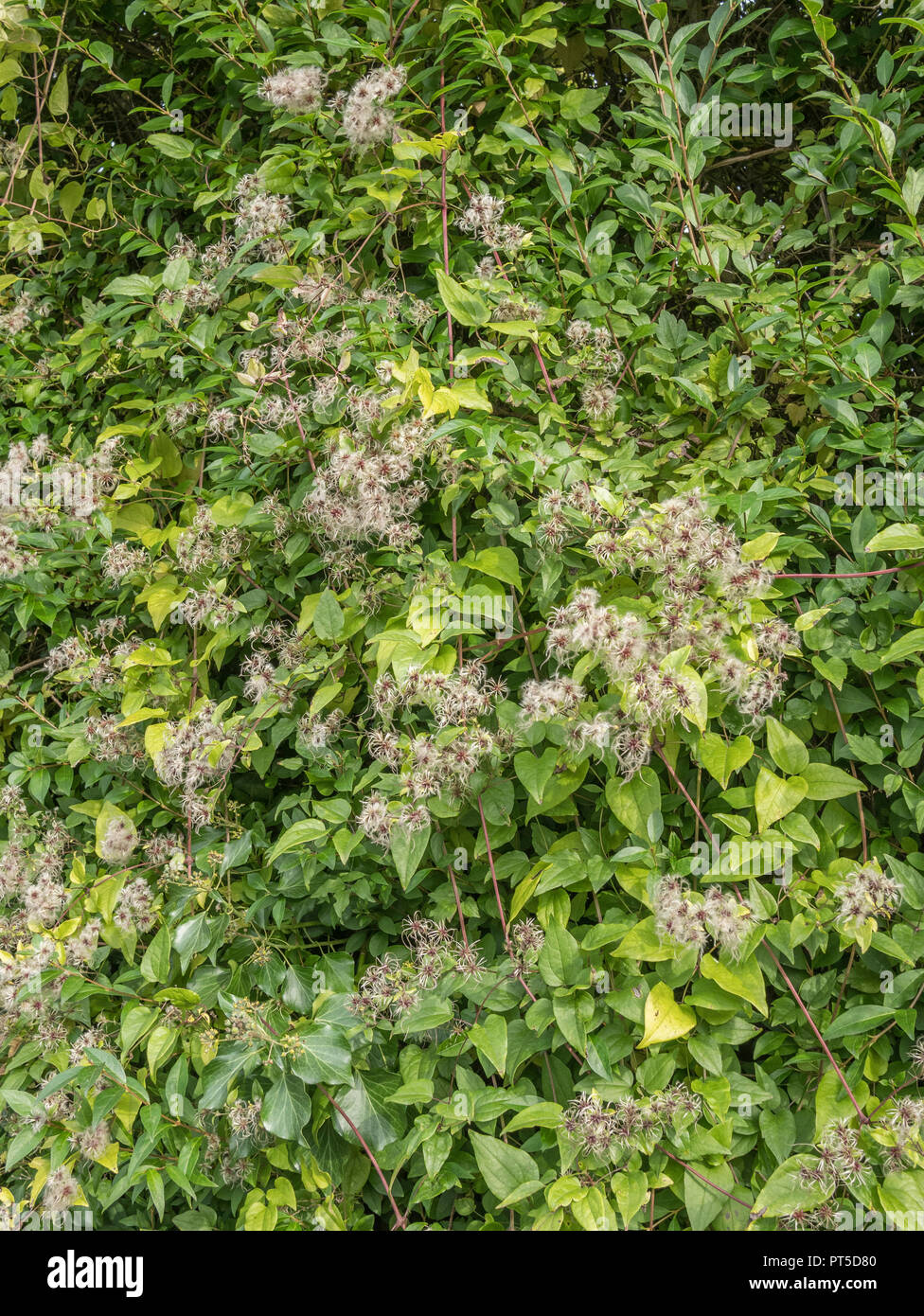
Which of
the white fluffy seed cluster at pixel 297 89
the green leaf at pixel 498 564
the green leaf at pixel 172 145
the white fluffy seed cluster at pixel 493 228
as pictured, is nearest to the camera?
the green leaf at pixel 498 564

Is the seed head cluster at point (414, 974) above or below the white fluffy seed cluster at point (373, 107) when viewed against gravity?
below

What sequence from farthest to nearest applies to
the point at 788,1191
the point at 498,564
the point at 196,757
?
the point at 196,757 < the point at 498,564 < the point at 788,1191

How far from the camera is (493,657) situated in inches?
64.8

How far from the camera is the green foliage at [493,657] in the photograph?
141 centimetres

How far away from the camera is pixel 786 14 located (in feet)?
6.24

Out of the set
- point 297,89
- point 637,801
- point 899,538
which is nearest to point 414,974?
point 637,801

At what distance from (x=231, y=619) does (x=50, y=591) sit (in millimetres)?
640

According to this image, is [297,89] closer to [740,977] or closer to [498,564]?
[498,564]

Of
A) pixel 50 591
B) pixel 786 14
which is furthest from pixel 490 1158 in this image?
pixel 786 14

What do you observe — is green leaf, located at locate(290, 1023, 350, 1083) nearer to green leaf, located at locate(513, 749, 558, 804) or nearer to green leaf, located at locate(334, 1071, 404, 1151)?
green leaf, located at locate(334, 1071, 404, 1151)

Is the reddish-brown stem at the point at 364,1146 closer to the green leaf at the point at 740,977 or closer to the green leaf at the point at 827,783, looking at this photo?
the green leaf at the point at 740,977

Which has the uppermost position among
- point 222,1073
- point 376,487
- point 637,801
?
point 376,487

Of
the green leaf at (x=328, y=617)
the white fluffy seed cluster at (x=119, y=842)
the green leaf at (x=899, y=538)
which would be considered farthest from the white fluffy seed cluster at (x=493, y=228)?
the white fluffy seed cluster at (x=119, y=842)

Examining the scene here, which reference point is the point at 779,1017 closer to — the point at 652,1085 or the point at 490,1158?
the point at 652,1085
